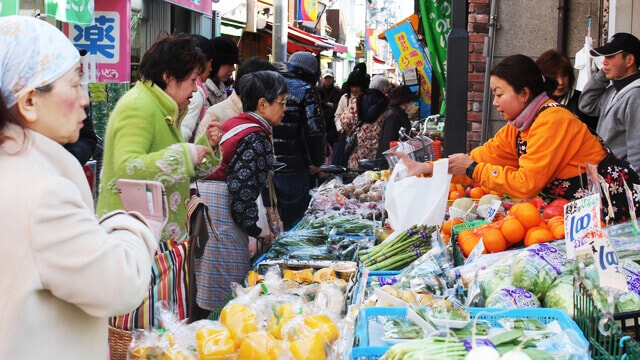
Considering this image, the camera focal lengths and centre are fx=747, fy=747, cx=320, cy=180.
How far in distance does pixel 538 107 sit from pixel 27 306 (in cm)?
305

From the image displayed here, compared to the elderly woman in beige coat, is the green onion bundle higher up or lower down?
lower down

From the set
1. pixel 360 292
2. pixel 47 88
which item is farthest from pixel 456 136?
pixel 47 88

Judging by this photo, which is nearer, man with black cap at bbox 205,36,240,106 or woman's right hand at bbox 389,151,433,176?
woman's right hand at bbox 389,151,433,176

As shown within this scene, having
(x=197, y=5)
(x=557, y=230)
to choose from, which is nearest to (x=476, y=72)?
(x=557, y=230)

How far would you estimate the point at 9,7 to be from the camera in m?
6.61

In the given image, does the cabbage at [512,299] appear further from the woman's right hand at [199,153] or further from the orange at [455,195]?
the orange at [455,195]

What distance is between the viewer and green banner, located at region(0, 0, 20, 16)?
21.6 ft

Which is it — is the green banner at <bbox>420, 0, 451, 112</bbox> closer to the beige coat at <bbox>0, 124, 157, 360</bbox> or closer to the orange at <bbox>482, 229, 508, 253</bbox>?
the orange at <bbox>482, 229, 508, 253</bbox>

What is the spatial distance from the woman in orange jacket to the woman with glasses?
1399 mm

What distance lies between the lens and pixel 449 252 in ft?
14.2

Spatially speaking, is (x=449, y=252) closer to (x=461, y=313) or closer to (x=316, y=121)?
(x=461, y=313)

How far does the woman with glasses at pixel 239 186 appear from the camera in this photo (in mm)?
4695

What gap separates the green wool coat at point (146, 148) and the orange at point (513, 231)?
1.60 meters

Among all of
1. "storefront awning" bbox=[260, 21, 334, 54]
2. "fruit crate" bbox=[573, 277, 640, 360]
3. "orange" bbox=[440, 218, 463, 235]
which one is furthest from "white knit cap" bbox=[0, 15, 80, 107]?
"storefront awning" bbox=[260, 21, 334, 54]
